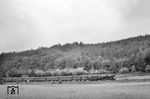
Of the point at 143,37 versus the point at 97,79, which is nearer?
the point at 97,79

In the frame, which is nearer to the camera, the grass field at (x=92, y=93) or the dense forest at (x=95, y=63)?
the grass field at (x=92, y=93)

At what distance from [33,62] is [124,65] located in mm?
96686

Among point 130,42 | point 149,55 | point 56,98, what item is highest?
point 130,42

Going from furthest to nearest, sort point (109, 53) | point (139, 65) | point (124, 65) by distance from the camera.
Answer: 1. point (109, 53)
2. point (124, 65)
3. point (139, 65)

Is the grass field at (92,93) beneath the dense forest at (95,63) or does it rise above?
beneath

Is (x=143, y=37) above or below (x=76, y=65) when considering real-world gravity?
above

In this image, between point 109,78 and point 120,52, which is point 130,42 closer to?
point 120,52

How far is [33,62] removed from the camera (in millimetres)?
Result: 188625

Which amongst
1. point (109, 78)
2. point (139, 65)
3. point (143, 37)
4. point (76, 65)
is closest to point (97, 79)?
point (109, 78)

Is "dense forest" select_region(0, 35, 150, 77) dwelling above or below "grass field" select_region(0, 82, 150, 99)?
above

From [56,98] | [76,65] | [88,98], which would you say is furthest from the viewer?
[76,65]

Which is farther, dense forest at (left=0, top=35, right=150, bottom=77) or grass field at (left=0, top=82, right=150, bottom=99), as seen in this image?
dense forest at (left=0, top=35, right=150, bottom=77)

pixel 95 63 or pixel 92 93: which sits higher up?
pixel 95 63

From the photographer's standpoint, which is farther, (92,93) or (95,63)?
(95,63)
